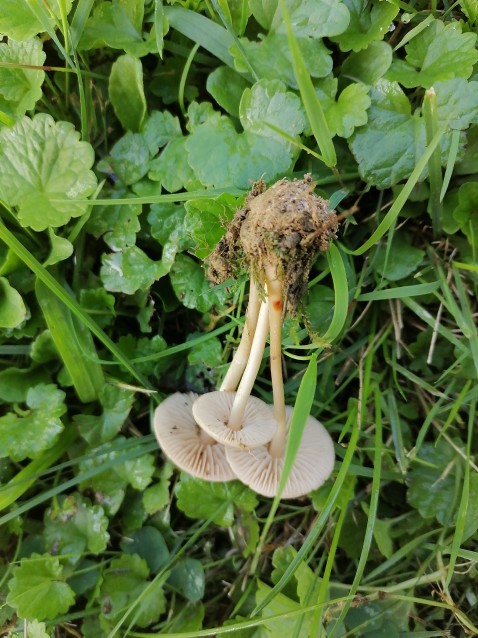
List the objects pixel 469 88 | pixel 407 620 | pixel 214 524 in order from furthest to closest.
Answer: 1. pixel 214 524
2. pixel 407 620
3. pixel 469 88

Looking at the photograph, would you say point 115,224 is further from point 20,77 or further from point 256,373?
point 256,373

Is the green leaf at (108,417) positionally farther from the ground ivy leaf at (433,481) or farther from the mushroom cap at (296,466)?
the ground ivy leaf at (433,481)

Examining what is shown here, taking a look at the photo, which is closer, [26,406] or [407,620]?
[407,620]

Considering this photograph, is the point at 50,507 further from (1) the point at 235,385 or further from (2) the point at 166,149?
(2) the point at 166,149

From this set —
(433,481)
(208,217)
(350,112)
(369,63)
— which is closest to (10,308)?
(208,217)

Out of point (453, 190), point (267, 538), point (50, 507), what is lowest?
point (267, 538)

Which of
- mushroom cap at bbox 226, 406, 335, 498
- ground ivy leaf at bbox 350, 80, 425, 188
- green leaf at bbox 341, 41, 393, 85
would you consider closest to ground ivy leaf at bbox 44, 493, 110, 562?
mushroom cap at bbox 226, 406, 335, 498

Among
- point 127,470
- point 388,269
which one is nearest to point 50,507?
point 127,470
